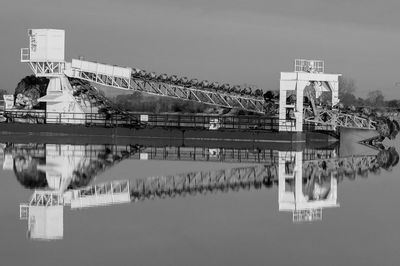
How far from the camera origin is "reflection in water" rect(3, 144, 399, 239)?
56.1ft

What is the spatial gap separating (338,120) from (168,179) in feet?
86.8

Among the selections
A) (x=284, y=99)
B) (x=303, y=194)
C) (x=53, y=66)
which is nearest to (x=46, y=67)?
(x=53, y=66)

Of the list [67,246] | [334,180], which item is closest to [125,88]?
[334,180]

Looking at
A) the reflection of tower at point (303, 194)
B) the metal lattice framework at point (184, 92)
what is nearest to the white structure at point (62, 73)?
the metal lattice framework at point (184, 92)

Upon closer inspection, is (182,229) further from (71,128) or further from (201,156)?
(71,128)

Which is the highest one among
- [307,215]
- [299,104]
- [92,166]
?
[299,104]

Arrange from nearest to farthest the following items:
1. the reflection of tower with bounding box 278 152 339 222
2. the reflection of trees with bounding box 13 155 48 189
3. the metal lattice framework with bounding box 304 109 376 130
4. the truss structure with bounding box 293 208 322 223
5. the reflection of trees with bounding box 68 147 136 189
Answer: the truss structure with bounding box 293 208 322 223 < the reflection of tower with bounding box 278 152 339 222 < the reflection of trees with bounding box 13 155 48 189 < the reflection of trees with bounding box 68 147 136 189 < the metal lattice framework with bounding box 304 109 376 130

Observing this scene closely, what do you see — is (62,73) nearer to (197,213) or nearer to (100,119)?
(100,119)

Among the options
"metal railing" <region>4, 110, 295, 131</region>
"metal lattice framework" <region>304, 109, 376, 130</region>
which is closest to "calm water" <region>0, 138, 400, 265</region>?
"metal lattice framework" <region>304, 109, 376, 130</region>

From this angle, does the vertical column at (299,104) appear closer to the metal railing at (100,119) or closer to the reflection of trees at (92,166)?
the metal railing at (100,119)

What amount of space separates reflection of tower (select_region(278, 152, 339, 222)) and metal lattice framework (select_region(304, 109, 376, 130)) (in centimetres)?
2085

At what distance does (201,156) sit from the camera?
3403 cm

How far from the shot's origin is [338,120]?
156ft

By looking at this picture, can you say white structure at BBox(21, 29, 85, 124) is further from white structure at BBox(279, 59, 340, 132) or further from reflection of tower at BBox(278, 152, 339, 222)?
reflection of tower at BBox(278, 152, 339, 222)
